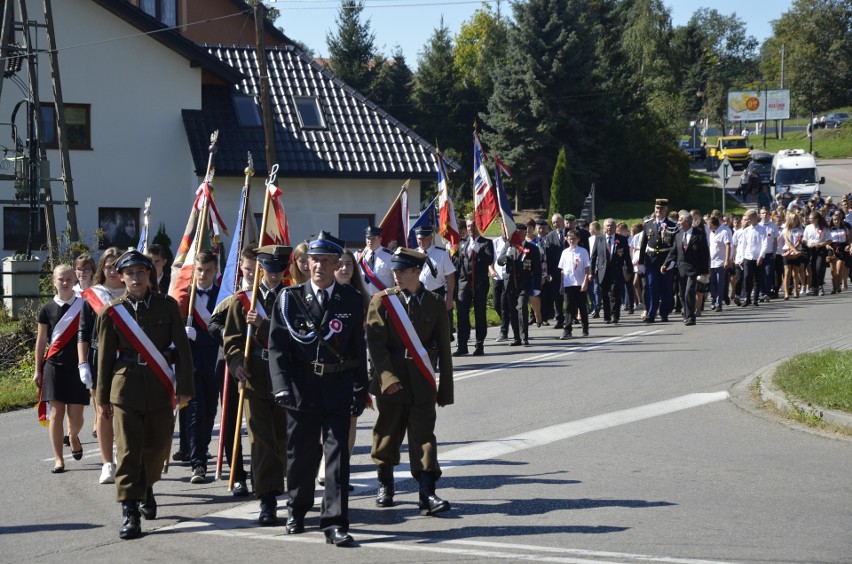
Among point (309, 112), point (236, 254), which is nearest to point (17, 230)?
point (309, 112)

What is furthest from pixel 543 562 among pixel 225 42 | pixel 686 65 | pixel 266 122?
pixel 686 65

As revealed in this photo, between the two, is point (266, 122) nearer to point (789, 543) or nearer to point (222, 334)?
point (222, 334)

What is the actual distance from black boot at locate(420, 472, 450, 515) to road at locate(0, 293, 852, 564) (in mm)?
90

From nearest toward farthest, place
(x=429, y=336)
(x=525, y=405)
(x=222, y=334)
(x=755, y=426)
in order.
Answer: (x=429, y=336) → (x=222, y=334) → (x=755, y=426) → (x=525, y=405)

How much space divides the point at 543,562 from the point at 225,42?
3925 centimetres

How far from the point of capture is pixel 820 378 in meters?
12.2

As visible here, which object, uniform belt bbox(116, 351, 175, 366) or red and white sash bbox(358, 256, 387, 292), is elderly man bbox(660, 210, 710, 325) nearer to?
red and white sash bbox(358, 256, 387, 292)

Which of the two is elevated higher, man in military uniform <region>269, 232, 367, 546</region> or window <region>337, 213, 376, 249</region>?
window <region>337, 213, 376, 249</region>

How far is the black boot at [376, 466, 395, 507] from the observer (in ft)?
27.4

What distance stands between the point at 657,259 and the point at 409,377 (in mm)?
12879

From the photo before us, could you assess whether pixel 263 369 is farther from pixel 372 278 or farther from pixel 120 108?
pixel 120 108

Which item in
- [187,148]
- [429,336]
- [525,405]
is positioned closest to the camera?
[429,336]

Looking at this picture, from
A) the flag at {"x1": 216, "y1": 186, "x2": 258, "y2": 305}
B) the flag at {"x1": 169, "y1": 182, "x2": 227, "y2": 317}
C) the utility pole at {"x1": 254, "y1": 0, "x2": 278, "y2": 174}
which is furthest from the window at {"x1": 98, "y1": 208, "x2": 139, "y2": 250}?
the flag at {"x1": 216, "y1": 186, "x2": 258, "y2": 305}

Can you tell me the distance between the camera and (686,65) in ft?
312
